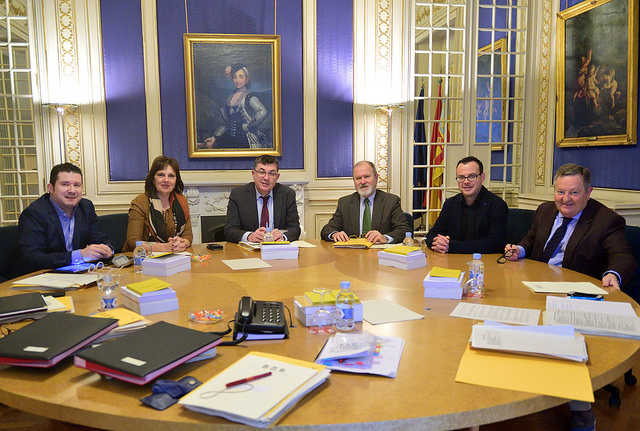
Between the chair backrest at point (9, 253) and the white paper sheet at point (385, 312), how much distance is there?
2.39 m

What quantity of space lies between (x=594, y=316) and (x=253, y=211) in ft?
8.67

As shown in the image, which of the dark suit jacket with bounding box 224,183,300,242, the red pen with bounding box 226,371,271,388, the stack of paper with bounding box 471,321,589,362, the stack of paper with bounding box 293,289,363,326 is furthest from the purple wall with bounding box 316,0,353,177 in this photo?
the red pen with bounding box 226,371,271,388

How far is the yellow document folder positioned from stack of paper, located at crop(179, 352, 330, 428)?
1.35 ft

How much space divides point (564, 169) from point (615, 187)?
2.21 m

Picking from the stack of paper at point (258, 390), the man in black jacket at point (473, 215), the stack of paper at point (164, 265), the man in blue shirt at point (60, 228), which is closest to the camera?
the stack of paper at point (258, 390)

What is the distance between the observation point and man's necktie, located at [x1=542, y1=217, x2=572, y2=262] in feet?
9.37

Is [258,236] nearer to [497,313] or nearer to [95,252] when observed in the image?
[95,252]

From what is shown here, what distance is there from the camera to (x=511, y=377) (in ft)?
4.09

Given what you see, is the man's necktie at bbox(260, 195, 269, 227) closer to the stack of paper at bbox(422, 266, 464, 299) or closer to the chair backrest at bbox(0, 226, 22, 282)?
the chair backrest at bbox(0, 226, 22, 282)

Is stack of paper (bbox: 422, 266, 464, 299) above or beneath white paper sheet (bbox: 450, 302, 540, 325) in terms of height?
above

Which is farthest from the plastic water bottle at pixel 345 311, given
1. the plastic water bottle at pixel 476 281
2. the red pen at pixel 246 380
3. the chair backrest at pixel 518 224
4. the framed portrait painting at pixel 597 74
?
the framed portrait painting at pixel 597 74

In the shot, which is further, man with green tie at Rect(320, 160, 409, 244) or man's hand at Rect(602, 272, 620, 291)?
man with green tie at Rect(320, 160, 409, 244)

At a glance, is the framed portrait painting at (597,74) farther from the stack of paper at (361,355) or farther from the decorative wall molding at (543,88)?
the stack of paper at (361,355)

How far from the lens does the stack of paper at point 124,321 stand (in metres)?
1.52
